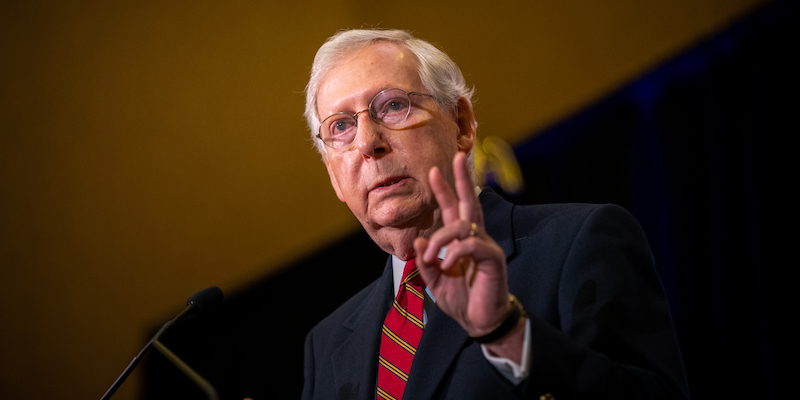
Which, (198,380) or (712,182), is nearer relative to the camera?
(198,380)

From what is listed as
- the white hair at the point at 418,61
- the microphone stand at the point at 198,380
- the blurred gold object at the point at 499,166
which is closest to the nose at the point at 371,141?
the white hair at the point at 418,61

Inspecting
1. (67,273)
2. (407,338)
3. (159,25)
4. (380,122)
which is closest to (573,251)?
(407,338)

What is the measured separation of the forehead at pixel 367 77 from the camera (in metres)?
1.54

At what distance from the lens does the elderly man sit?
905 mm

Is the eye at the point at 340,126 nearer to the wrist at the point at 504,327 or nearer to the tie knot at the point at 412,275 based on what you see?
the tie knot at the point at 412,275

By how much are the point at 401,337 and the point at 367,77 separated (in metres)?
0.71

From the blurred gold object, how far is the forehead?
1.96 m

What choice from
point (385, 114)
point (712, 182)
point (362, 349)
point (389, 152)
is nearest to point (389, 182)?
point (389, 152)

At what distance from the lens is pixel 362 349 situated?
5.10 ft

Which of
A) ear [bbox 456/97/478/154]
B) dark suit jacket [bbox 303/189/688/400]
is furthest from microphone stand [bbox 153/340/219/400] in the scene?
ear [bbox 456/97/478/154]

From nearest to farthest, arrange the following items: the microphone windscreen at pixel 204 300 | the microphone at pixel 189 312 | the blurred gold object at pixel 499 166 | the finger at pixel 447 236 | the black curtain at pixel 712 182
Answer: the finger at pixel 447 236, the microphone at pixel 189 312, the microphone windscreen at pixel 204 300, the black curtain at pixel 712 182, the blurred gold object at pixel 499 166

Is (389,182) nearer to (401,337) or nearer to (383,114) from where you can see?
(383,114)

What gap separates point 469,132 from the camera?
1.72m

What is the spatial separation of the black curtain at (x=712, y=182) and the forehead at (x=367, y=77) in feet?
5.60
